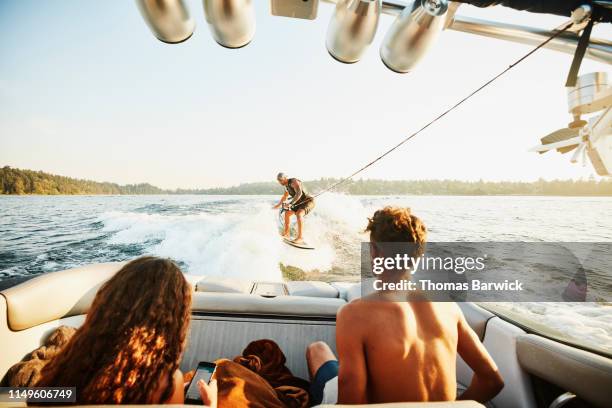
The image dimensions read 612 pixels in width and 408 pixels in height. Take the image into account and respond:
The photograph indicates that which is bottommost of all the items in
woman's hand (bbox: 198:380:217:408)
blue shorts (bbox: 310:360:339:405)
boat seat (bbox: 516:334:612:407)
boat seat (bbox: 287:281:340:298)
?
boat seat (bbox: 287:281:340:298)

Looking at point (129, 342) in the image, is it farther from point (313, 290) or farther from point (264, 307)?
point (313, 290)

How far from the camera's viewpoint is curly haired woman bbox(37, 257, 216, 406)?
0.79 meters

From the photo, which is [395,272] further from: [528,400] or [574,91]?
[574,91]

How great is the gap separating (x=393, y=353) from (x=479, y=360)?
19.2 inches

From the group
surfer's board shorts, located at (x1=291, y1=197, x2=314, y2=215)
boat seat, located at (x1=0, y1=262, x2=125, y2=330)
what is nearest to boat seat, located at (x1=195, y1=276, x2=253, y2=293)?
boat seat, located at (x1=0, y1=262, x2=125, y2=330)

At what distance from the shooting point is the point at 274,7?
1852 mm

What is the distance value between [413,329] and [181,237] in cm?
943

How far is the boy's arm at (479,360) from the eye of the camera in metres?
1.22

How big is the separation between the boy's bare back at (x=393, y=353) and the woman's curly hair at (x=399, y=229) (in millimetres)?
261

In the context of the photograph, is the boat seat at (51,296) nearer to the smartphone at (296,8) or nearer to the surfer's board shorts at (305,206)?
the smartphone at (296,8)

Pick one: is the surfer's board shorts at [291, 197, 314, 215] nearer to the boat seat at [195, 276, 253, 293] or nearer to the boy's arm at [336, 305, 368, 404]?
the boat seat at [195, 276, 253, 293]

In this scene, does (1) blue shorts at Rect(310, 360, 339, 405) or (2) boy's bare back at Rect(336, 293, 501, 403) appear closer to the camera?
(2) boy's bare back at Rect(336, 293, 501, 403)

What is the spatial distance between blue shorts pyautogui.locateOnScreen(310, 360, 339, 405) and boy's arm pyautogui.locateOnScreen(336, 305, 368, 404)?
15.9 inches

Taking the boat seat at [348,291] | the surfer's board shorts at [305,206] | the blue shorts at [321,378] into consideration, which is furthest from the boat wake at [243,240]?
the blue shorts at [321,378]
